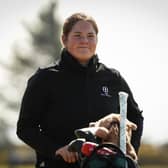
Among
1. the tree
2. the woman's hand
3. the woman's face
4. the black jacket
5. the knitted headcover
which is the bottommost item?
the knitted headcover

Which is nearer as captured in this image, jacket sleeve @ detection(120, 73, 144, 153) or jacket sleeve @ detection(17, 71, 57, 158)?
jacket sleeve @ detection(17, 71, 57, 158)

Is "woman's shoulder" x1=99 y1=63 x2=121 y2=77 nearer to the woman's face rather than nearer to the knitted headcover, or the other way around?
the woman's face

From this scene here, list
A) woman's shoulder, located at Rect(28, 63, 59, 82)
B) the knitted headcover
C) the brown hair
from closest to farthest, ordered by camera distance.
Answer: the knitted headcover < woman's shoulder, located at Rect(28, 63, 59, 82) < the brown hair

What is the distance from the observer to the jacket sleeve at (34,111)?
7605 millimetres

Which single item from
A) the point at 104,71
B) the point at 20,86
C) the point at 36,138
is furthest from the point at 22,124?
the point at 20,86

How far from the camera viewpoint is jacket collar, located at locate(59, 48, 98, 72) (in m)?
7.68

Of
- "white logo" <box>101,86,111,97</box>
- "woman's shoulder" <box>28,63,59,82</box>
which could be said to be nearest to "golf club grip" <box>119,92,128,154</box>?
"white logo" <box>101,86,111,97</box>

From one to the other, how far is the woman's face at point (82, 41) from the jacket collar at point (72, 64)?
1.3 inches

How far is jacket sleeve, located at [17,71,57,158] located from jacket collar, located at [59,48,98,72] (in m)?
0.16

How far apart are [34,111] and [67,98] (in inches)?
10.1

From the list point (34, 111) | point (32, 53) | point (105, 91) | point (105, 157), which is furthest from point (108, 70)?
point (32, 53)

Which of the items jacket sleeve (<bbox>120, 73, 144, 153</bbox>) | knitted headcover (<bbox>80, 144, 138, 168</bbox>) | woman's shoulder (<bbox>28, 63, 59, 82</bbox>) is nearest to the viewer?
knitted headcover (<bbox>80, 144, 138, 168</bbox>)

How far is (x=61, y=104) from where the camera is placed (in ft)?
25.0

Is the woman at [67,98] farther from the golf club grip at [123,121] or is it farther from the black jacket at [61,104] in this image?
the golf club grip at [123,121]
